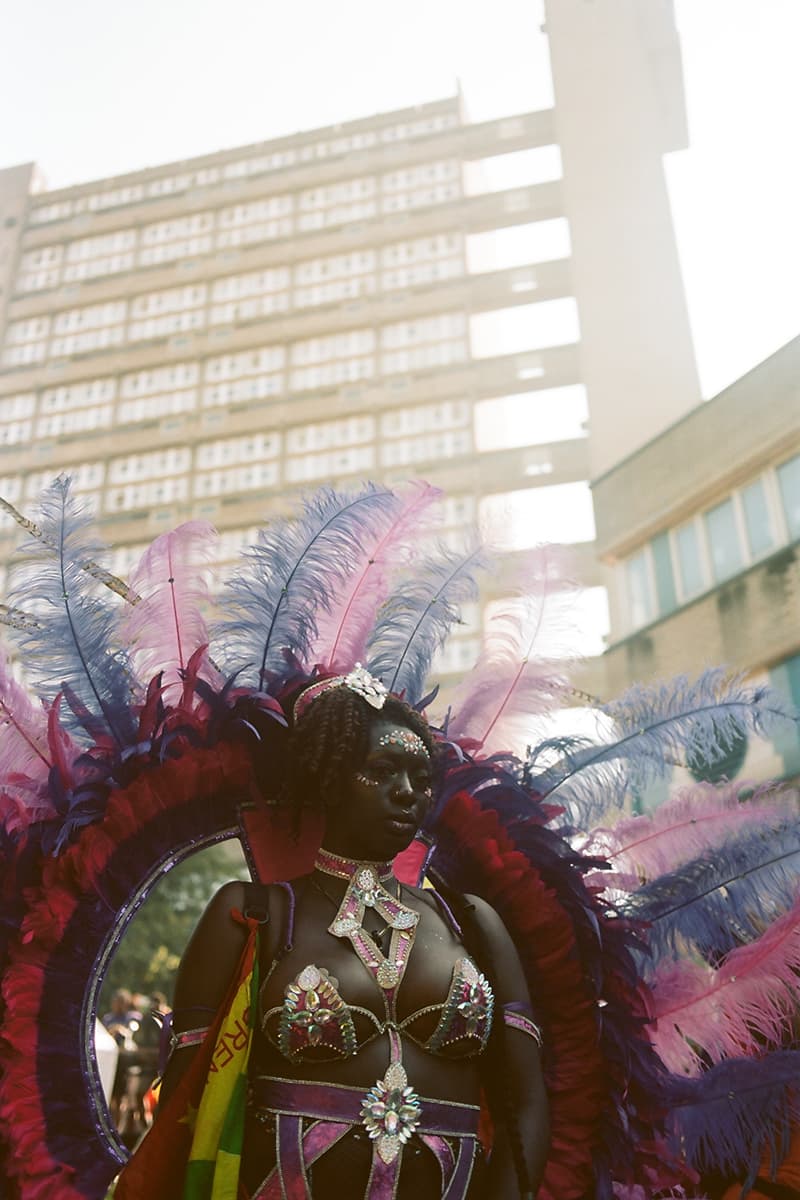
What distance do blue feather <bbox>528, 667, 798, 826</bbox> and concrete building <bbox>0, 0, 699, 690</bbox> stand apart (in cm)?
1981

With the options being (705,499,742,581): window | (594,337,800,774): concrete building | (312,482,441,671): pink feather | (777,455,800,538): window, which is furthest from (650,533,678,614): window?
(312,482,441,671): pink feather

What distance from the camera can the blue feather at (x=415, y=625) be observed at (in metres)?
2.78

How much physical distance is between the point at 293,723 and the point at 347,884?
0.38 metres

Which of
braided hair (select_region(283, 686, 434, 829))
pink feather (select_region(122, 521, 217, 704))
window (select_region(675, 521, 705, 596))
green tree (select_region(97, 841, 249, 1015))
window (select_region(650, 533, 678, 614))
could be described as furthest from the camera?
green tree (select_region(97, 841, 249, 1015))

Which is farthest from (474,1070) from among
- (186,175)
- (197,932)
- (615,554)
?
(186,175)

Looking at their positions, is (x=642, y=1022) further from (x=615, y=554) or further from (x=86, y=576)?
(x=615, y=554)

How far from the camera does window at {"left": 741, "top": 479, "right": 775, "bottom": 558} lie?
10.0 m

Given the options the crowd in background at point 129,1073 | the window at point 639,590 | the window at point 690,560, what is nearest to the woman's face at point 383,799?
the crowd in background at point 129,1073

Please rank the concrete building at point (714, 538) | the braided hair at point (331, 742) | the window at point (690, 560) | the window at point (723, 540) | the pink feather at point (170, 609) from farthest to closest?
the window at point (690, 560) < the window at point (723, 540) < the concrete building at point (714, 538) < the pink feather at point (170, 609) < the braided hair at point (331, 742)

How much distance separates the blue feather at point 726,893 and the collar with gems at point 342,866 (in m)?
0.74

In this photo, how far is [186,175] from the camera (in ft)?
115

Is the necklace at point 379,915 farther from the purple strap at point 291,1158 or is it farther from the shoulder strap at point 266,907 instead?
the purple strap at point 291,1158

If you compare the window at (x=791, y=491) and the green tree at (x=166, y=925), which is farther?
the green tree at (x=166, y=925)

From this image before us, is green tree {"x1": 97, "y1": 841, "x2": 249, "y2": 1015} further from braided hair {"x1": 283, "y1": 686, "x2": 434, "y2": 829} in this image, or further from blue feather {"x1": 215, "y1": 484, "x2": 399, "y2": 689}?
braided hair {"x1": 283, "y1": 686, "x2": 434, "y2": 829}
